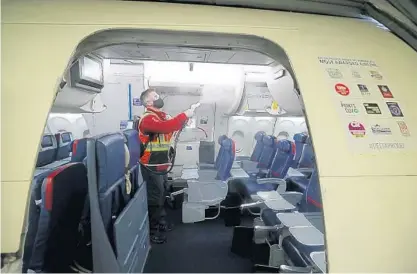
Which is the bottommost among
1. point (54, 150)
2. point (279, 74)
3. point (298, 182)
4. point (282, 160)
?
point (298, 182)

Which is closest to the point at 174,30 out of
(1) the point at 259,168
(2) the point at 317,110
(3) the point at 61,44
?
(3) the point at 61,44

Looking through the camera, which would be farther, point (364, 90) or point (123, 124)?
point (123, 124)

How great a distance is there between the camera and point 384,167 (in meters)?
1.07

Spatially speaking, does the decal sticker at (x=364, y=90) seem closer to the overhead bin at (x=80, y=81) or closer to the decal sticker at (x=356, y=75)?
the decal sticker at (x=356, y=75)

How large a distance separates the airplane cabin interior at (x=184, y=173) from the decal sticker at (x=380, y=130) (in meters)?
0.28

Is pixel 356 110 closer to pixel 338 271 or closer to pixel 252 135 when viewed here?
pixel 338 271

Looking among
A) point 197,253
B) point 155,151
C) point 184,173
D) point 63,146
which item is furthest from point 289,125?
point 63,146

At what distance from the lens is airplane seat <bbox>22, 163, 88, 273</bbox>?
1.74 m

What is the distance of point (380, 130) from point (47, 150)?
16.4 feet

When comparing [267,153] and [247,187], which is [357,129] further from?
[267,153]

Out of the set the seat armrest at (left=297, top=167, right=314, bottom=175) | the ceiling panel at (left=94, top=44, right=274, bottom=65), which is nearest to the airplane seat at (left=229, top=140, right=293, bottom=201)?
the seat armrest at (left=297, top=167, right=314, bottom=175)

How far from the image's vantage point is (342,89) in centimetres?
112

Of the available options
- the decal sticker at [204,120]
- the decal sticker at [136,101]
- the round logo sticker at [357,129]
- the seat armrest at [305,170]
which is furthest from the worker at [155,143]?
the seat armrest at [305,170]

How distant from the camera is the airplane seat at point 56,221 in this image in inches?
68.3
